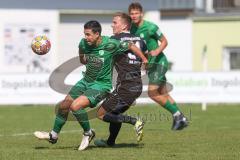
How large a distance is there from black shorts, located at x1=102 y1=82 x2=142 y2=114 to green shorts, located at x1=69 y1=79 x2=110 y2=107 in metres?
0.18

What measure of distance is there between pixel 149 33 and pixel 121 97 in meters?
2.04

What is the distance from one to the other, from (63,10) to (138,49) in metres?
22.7

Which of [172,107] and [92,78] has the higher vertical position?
[92,78]

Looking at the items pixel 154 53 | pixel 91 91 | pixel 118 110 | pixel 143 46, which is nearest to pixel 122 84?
pixel 118 110

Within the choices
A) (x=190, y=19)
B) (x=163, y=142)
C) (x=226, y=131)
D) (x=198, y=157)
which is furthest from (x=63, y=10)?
(x=198, y=157)

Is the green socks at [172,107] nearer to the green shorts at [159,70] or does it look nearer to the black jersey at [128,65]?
the green shorts at [159,70]

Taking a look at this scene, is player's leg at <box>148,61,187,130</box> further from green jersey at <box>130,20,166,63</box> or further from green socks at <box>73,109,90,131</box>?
green socks at <box>73,109,90,131</box>

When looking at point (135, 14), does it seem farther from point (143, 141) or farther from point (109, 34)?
point (109, 34)

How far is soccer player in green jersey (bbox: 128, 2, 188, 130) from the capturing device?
12633mm

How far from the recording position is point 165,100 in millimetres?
13039

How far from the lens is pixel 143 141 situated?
12453 mm

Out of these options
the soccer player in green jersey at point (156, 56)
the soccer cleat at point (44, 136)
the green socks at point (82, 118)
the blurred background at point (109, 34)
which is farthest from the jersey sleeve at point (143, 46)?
the blurred background at point (109, 34)

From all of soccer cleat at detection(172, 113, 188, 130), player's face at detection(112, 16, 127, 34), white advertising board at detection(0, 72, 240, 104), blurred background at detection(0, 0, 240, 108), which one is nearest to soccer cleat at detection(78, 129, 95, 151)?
player's face at detection(112, 16, 127, 34)

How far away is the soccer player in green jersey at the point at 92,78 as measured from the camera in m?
10.9
